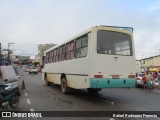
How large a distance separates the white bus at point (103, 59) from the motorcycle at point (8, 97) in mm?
3421

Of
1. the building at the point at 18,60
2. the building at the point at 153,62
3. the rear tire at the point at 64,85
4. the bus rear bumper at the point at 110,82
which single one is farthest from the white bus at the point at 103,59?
the building at the point at 18,60

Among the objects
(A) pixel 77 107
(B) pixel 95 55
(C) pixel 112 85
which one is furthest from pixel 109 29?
(A) pixel 77 107

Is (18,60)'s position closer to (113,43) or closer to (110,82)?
(113,43)

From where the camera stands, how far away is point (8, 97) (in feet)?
32.5

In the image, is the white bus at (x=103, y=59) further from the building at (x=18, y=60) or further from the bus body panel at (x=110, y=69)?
the building at (x=18, y=60)

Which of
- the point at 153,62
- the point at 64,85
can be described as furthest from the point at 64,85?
the point at 153,62

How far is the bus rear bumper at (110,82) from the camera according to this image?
41.1 feet

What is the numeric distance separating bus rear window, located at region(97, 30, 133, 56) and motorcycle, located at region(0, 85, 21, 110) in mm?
4344

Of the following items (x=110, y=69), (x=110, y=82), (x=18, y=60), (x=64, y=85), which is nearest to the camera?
(x=110, y=82)

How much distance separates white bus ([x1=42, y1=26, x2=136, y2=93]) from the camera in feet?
41.8

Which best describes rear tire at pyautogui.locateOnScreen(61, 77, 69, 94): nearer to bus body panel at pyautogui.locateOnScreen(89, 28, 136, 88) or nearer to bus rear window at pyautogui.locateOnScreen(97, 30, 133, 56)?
bus body panel at pyautogui.locateOnScreen(89, 28, 136, 88)

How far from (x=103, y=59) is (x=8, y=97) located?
4.93 metres

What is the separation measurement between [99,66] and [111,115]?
331 centimetres

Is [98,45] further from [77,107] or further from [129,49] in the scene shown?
[77,107]
